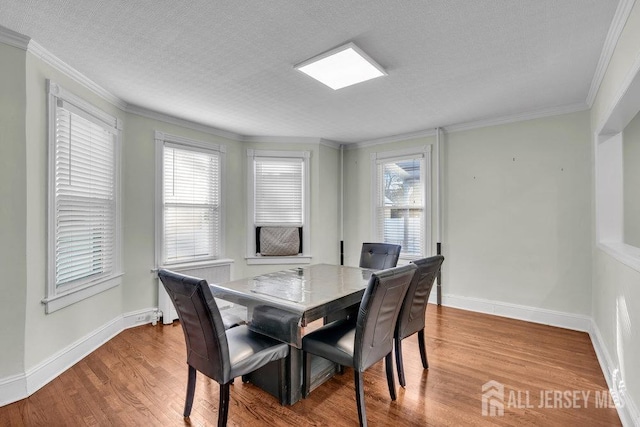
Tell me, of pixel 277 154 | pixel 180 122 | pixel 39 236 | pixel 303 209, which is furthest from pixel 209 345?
pixel 277 154

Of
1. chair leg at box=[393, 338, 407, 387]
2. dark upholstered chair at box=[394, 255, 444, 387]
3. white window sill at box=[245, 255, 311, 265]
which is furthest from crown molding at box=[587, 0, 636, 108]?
white window sill at box=[245, 255, 311, 265]

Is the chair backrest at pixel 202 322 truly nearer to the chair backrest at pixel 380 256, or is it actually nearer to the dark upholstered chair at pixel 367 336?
the dark upholstered chair at pixel 367 336

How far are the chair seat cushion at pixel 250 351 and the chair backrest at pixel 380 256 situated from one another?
1842 millimetres

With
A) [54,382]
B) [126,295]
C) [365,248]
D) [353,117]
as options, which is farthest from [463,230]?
[54,382]

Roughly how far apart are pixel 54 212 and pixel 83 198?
0.41 metres

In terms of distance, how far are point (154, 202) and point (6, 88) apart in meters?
1.81

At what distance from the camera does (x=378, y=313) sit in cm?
198

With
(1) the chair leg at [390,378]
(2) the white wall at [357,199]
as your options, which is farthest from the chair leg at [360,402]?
(2) the white wall at [357,199]

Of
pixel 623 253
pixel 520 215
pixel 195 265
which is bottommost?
pixel 195 265

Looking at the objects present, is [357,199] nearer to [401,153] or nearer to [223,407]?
[401,153]

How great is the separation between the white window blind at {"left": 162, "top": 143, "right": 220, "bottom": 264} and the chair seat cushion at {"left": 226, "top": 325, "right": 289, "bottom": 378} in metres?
2.28

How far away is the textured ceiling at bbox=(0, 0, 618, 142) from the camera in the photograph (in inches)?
76.4

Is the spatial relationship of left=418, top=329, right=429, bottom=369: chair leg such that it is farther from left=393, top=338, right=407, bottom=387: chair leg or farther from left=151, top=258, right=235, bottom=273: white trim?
left=151, top=258, right=235, bottom=273: white trim

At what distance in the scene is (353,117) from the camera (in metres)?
4.08
